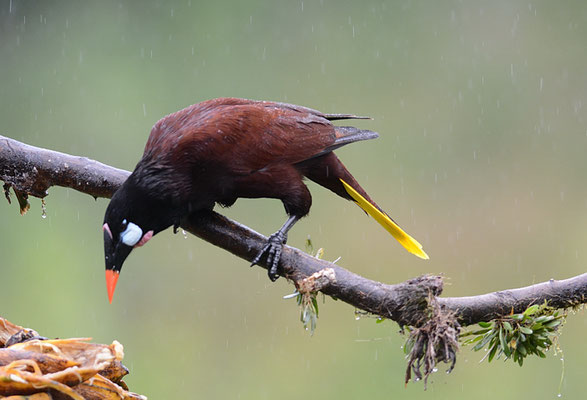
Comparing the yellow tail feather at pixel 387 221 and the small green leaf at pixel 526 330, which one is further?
the yellow tail feather at pixel 387 221

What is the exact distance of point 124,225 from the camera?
135 cm

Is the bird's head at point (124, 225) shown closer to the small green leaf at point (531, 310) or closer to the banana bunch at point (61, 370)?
the banana bunch at point (61, 370)

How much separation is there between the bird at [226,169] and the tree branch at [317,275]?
0.19ft

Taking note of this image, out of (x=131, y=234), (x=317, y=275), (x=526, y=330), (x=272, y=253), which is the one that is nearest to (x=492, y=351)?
(x=526, y=330)

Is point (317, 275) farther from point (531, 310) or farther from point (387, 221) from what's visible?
point (387, 221)

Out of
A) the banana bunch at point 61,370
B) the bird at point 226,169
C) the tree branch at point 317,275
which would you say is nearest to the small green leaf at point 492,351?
the tree branch at point 317,275

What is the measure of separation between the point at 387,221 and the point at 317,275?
0.56 metres

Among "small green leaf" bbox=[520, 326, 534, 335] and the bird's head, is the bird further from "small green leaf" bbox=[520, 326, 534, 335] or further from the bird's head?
"small green leaf" bbox=[520, 326, 534, 335]

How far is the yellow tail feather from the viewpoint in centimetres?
175

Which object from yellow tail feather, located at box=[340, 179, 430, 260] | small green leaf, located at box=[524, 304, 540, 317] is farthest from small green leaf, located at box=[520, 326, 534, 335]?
yellow tail feather, located at box=[340, 179, 430, 260]

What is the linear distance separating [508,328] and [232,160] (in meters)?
0.66

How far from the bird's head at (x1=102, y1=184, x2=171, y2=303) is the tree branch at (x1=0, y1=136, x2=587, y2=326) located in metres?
0.12

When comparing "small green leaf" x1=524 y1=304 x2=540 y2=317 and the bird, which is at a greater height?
the bird

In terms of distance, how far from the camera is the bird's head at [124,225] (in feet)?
4.40
